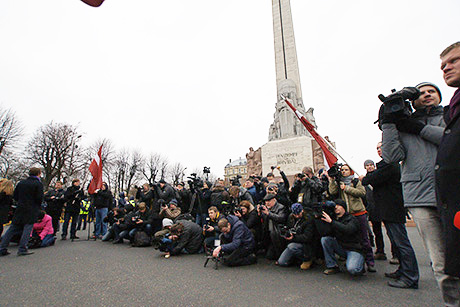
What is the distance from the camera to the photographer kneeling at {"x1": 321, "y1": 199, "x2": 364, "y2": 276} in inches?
137

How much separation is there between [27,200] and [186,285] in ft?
14.4

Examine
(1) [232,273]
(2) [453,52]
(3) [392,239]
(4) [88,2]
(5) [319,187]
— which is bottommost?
(1) [232,273]

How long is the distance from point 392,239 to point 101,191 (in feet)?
25.1

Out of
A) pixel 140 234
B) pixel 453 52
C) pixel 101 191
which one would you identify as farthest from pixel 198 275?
pixel 101 191

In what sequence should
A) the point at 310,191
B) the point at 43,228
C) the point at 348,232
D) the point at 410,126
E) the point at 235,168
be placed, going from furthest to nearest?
the point at 235,168
the point at 43,228
the point at 310,191
the point at 348,232
the point at 410,126

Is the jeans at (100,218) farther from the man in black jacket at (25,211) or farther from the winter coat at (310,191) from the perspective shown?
the winter coat at (310,191)

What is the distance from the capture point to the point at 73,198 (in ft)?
23.7

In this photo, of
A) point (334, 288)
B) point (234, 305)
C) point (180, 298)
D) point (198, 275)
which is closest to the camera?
point (234, 305)

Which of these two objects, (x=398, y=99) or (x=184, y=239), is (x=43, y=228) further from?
(x=398, y=99)

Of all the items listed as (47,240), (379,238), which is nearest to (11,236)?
(47,240)

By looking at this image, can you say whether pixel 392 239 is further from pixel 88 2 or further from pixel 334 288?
pixel 88 2

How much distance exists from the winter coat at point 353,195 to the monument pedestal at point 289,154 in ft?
32.2

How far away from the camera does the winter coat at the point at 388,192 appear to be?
9.94 feet

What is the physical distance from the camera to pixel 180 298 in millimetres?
2629
